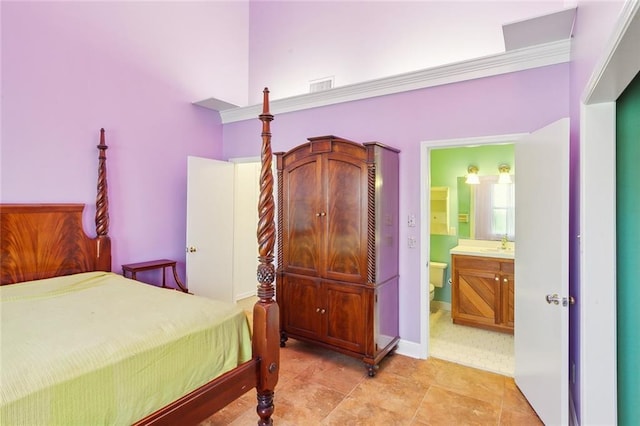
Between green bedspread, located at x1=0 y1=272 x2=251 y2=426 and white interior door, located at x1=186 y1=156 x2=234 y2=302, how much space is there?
1.54m

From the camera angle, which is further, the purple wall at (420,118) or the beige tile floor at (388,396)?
the purple wall at (420,118)

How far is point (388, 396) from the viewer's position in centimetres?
247

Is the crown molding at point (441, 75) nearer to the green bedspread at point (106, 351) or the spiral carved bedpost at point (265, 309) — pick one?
the spiral carved bedpost at point (265, 309)

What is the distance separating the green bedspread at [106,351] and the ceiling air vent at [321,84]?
2.76 metres

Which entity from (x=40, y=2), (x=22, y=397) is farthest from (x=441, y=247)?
(x=40, y=2)

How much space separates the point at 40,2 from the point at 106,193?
5.40ft

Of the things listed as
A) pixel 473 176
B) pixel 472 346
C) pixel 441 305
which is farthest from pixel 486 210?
pixel 472 346

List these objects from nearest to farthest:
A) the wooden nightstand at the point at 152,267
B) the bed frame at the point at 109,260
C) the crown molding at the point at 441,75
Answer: the bed frame at the point at 109,260 < the crown molding at the point at 441,75 < the wooden nightstand at the point at 152,267

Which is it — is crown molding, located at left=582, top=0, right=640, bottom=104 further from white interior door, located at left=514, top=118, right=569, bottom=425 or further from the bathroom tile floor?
the bathroom tile floor

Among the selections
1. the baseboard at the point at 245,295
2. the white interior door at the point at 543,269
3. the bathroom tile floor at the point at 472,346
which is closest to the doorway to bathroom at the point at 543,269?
the white interior door at the point at 543,269

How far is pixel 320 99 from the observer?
3.65 meters

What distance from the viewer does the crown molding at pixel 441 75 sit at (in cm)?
254

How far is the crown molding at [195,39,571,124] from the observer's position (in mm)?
2537

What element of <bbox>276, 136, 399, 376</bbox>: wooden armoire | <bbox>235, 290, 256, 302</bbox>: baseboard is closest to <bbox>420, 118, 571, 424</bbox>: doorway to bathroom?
<bbox>276, 136, 399, 376</bbox>: wooden armoire
